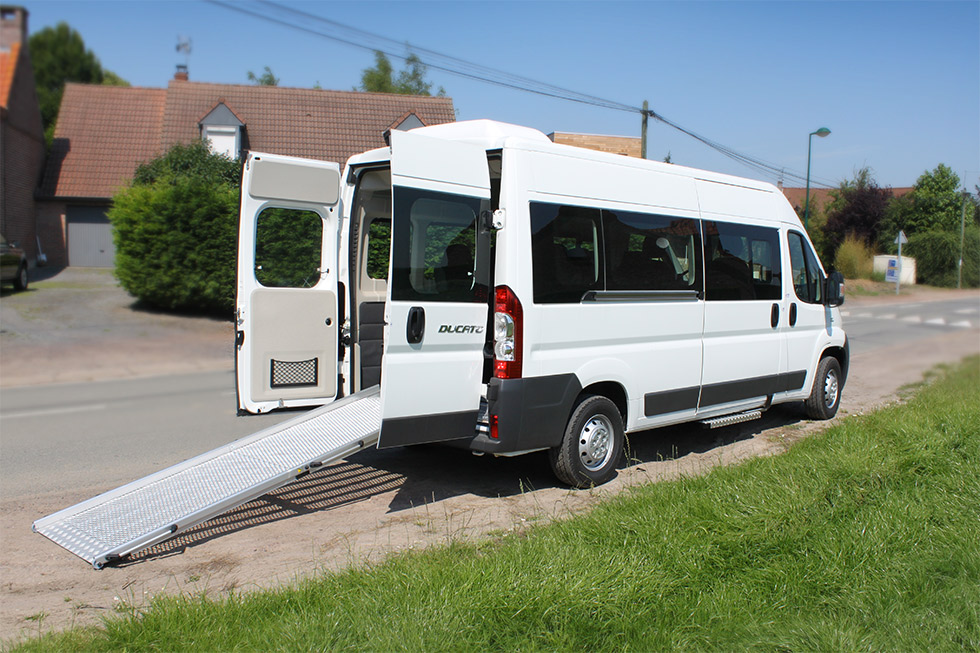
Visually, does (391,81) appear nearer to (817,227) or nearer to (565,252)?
(817,227)

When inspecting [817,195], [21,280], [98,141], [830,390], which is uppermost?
[817,195]

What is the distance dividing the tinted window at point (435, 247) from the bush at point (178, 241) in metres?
12.8

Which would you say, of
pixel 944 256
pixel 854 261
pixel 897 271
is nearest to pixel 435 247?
pixel 944 256

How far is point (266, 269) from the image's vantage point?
666cm

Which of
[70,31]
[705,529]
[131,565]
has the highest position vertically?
[70,31]

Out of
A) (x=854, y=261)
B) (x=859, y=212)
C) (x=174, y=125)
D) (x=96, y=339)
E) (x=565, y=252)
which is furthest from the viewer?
(x=859, y=212)

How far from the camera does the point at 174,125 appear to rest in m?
28.2

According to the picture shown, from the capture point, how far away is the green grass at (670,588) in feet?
11.3

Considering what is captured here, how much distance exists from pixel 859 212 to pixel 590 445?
4187 centimetres

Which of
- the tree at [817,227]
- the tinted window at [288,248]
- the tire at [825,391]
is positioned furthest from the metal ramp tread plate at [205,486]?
the tree at [817,227]

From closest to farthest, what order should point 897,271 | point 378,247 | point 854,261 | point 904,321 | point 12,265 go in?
1. point 378,247
2. point 12,265
3. point 904,321
4. point 897,271
5. point 854,261

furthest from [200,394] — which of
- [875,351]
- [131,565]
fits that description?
[875,351]

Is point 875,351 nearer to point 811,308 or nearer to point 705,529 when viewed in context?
point 811,308

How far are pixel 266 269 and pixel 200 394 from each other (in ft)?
15.9
